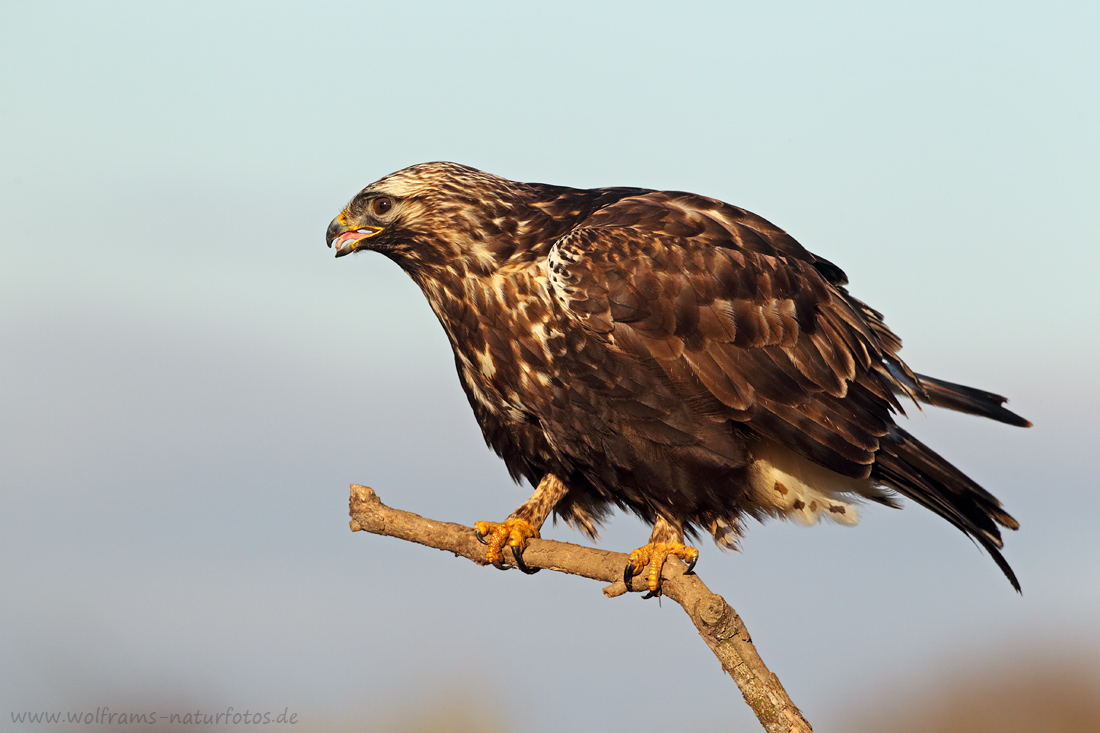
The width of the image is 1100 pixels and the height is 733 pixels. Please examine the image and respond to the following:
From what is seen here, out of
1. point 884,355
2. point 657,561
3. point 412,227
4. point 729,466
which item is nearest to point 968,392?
point 884,355

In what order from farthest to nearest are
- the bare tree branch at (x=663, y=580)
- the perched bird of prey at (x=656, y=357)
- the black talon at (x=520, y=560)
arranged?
the black talon at (x=520, y=560) < the perched bird of prey at (x=656, y=357) < the bare tree branch at (x=663, y=580)

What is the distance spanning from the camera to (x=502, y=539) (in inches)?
246

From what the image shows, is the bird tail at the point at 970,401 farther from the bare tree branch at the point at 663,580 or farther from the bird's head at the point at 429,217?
the bird's head at the point at 429,217

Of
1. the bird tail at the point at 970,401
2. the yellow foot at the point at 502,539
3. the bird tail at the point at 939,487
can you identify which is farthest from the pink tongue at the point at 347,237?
→ the bird tail at the point at 970,401

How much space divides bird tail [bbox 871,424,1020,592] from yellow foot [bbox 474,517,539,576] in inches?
85.0

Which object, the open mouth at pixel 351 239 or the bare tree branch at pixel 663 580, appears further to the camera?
the open mouth at pixel 351 239

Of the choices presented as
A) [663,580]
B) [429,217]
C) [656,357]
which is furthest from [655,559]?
[429,217]

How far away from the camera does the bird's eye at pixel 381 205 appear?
621 cm

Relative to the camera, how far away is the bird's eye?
6.21 metres

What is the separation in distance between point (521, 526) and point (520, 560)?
0.83 ft

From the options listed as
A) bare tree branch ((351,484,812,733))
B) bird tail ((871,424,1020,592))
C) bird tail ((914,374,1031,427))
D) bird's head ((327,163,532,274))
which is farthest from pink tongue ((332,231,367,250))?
bird tail ((914,374,1031,427))

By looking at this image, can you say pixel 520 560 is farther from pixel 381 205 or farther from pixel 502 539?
pixel 381 205

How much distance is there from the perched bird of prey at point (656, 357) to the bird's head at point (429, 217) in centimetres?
1

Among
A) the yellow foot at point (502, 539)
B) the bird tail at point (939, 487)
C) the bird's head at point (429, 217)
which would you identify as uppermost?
the bird's head at point (429, 217)
